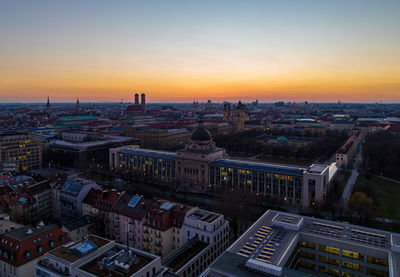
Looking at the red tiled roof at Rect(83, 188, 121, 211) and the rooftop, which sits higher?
the red tiled roof at Rect(83, 188, 121, 211)

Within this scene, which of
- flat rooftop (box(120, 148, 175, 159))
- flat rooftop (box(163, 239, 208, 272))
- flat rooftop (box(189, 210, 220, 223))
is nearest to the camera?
flat rooftop (box(163, 239, 208, 272))

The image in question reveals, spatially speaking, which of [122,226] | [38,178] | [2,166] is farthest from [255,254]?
[2,166]

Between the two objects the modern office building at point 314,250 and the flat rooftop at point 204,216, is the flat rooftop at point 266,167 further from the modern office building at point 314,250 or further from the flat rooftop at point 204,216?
the flat rooftop at point 204,216

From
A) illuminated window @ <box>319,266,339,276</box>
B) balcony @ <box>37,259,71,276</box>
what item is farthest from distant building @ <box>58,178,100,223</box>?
illuminated window @ <box>319,266,339,276</box>

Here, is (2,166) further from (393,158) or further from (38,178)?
(393,158)

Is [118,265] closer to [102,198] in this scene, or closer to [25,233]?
[25,233]

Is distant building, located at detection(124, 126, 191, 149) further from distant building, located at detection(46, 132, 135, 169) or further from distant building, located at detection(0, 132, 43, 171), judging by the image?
distant building, located at detection(0, 132, 43, 171)
